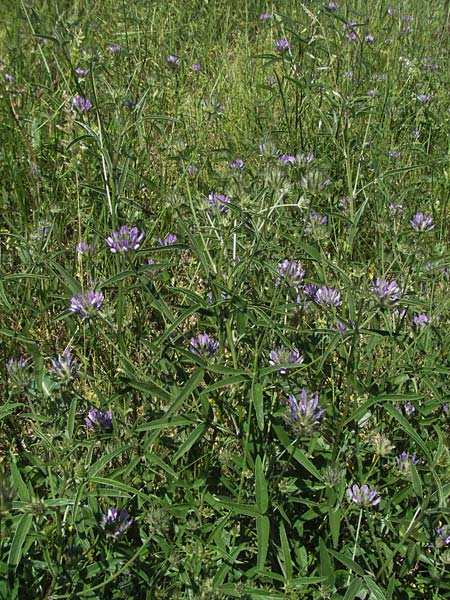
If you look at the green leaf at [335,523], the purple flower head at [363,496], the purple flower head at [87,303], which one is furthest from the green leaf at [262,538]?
the purple flower head at [87,303]

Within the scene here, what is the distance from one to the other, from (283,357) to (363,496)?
0.35 metres

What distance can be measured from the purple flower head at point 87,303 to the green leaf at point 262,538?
573mm

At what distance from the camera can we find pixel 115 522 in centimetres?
141

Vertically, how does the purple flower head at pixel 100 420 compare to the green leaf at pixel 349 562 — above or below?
above

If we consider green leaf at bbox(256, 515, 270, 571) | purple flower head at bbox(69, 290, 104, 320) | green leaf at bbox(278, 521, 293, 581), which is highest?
purple flower head at bbox(69, 290, 104, 320)

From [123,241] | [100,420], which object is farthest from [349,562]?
[123,241]

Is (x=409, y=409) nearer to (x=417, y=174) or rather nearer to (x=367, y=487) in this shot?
(x=367, y=487)

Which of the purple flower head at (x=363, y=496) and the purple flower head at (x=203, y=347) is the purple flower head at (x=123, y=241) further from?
the purple flower head at (x=363, y=496)

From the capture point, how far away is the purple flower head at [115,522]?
1380 mm

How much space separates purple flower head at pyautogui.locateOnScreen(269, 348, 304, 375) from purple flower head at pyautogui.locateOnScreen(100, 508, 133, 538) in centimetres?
48

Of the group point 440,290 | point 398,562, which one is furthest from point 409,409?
point 440,290

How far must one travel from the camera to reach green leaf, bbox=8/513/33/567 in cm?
117

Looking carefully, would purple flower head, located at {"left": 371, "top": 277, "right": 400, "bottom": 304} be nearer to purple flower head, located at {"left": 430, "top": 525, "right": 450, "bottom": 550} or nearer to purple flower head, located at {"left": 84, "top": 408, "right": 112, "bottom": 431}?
purple flower head, located at {"left": 430, "top": 525, "right": 450, "bottom": 550}

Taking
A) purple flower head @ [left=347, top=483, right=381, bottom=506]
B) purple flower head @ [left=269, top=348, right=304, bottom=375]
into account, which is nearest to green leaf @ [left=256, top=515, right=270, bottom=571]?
purple flower head @ [left=347, top=483, right=381, bottom=506]
